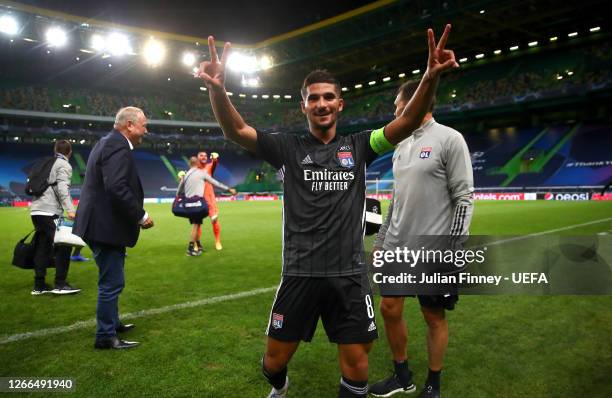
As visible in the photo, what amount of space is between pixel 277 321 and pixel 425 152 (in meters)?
1.62

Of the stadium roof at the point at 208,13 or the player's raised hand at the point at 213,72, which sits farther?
the stadium roof at the point at 208,13

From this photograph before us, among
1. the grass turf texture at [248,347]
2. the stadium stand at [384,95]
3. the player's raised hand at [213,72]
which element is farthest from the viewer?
the stadium stand at [384,95]

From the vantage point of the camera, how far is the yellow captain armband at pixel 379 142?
98.1 inches

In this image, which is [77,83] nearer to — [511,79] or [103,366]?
[511,79]

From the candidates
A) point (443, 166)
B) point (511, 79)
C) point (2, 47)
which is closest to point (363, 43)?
point (511, 79)

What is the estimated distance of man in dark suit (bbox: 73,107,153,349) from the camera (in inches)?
153

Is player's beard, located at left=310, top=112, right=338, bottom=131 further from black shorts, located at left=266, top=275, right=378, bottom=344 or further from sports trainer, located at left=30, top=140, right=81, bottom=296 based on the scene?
sports trainer, located at left=30, top=140, right=81, bottom=296

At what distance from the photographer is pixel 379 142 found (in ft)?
8.27

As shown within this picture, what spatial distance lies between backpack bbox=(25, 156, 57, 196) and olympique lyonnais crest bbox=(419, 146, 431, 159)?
5.07 meters

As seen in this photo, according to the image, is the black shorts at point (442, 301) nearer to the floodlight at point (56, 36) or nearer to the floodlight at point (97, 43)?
the floodlight at point (56, 36)

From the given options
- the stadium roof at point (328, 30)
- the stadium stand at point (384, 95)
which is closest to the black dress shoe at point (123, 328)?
the stadium roof at point (328, 30)

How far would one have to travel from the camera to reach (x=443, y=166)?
9.96ft

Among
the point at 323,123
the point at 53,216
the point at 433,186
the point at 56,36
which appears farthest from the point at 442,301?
the point at 56,36

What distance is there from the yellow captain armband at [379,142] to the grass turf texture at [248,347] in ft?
6.24
